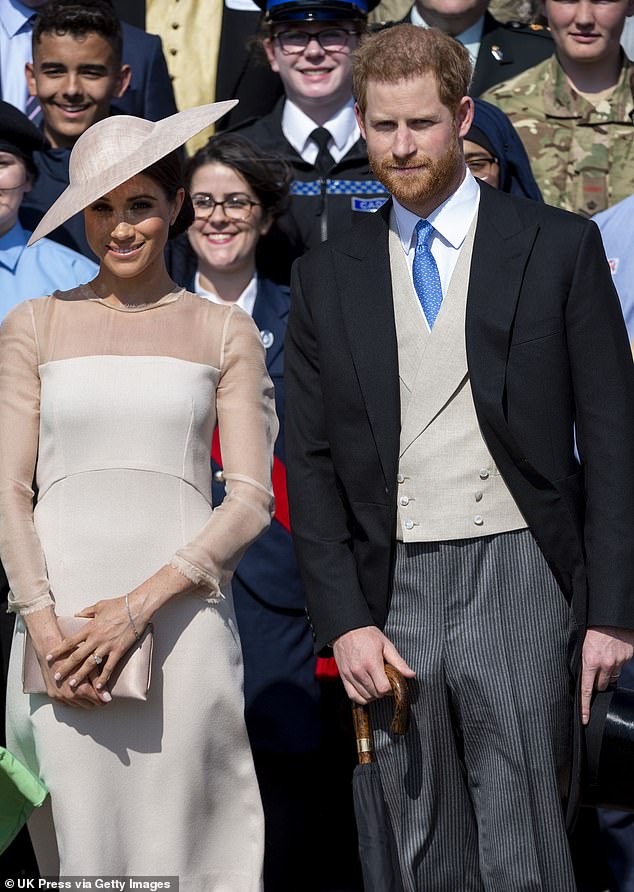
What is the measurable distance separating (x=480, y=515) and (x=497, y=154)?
72.9 inches

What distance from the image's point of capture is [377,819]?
328 centimetres

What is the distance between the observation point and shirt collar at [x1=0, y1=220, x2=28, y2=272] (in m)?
4.65

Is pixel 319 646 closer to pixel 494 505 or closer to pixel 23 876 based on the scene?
pixel 494 505

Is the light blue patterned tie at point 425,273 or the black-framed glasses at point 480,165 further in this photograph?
the black-framed glasses at point 480,165

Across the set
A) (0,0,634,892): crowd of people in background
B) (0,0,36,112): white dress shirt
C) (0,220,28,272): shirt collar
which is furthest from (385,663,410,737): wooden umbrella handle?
(0,0,36,112): white dress shirt

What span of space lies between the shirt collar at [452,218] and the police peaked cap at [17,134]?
1660mm

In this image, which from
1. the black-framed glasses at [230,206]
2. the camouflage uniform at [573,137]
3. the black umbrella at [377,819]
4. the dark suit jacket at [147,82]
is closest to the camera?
the black umbrella at [377,819]

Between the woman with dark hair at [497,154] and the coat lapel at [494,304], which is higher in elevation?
the woman with dark hair at [497,154]

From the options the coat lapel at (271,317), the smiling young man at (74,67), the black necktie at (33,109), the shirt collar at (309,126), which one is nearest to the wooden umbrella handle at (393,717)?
the coat lapel at (271,317)

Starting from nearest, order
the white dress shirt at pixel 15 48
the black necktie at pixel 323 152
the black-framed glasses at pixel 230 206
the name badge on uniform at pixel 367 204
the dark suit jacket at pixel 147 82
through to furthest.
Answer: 1. the black-framed glasses at pixel 230 206
2. the name badge on uniform at pixel 367 204
3. the black necktie at pixel 323 152
4. the dark suit jacket at pixel 147 82
5. the white dress shirt at pixel 15 48

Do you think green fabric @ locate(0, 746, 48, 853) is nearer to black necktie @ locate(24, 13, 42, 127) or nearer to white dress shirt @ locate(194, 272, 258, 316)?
white dress shirt @ locate(194, 272, 258, 316)

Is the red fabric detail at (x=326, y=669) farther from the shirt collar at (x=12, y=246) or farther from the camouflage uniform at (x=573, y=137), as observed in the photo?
the camouflage uniform at (x=573, y=137)

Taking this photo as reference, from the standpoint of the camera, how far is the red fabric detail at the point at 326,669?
4.52 m

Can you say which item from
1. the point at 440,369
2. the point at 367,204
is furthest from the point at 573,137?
the point at 440,369
